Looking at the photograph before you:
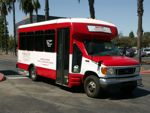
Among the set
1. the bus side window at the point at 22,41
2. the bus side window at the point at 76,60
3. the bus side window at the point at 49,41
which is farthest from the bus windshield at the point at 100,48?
the bus side window at the point at 22,41

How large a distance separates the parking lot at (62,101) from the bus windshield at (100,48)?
1.54 meters

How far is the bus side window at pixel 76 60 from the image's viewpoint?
13.2m

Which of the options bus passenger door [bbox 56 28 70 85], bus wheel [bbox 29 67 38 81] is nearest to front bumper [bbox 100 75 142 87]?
bus passenger door [bbox 56 28 70 85]

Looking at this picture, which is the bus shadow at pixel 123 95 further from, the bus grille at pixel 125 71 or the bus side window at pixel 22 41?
the bus side window at pixel 22 41

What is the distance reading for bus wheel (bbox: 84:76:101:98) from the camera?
40.1 feet

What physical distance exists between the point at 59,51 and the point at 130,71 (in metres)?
3.23

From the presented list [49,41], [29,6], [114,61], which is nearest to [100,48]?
[114,61]

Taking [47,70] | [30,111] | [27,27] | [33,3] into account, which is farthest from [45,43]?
[33,3]

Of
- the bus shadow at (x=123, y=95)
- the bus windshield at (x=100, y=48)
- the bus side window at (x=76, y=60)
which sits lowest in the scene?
the bus shadow at (x=123, y=95)

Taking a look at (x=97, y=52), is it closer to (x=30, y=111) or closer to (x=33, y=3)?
(x=30, y=111)

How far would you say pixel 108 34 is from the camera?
13.8m

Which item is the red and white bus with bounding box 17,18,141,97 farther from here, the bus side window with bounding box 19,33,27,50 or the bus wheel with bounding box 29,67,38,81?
the bus side window with bounding box 19,33,27,50

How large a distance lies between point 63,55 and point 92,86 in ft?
7.02

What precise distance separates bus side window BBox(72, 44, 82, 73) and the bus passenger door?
397mm
